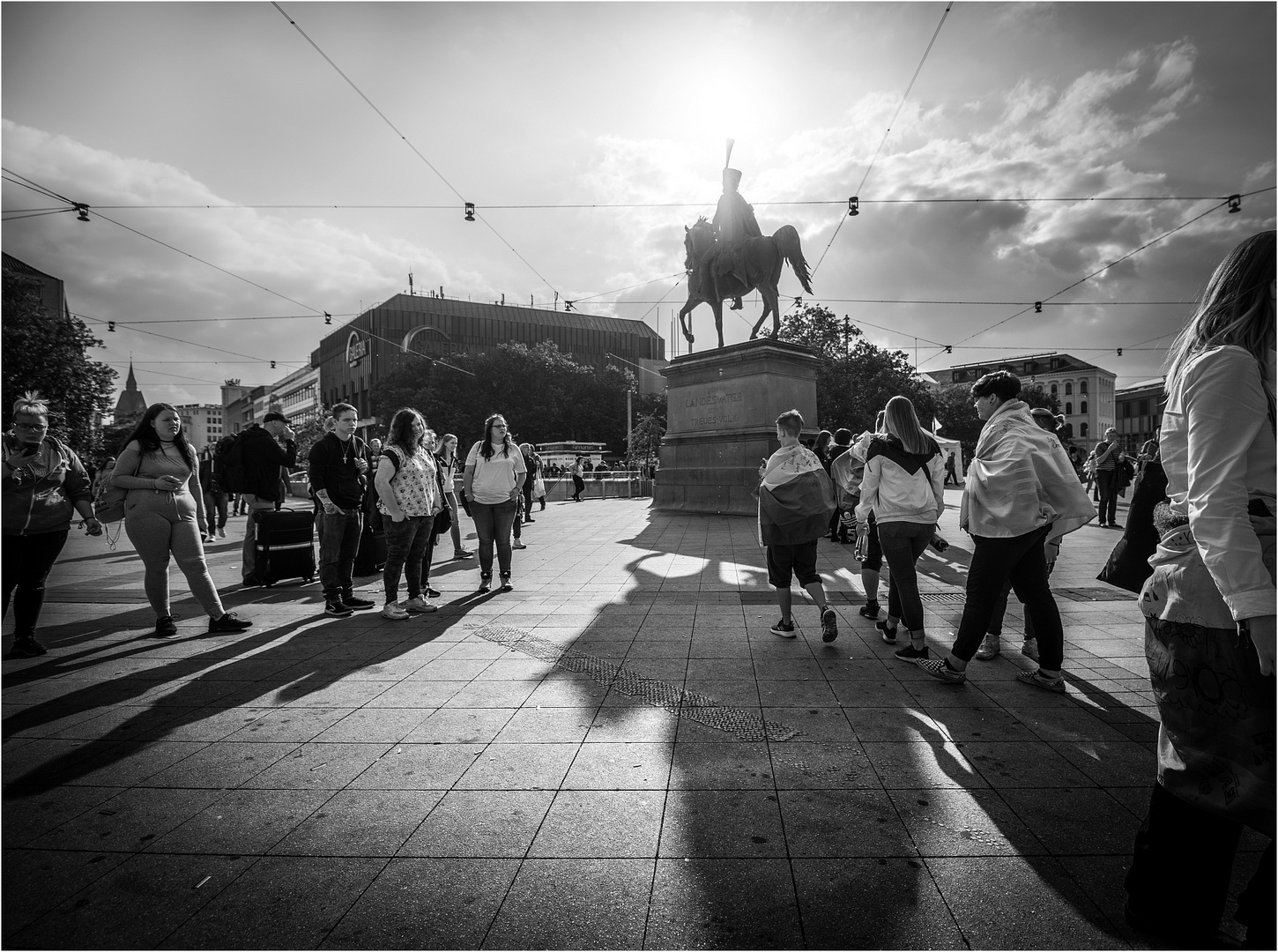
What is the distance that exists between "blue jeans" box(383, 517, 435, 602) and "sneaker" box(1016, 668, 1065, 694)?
490 cm

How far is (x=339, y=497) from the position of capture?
6.68 meters

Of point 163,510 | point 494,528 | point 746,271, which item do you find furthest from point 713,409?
point 163,510

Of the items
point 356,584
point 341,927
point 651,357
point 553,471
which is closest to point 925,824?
point 341,927

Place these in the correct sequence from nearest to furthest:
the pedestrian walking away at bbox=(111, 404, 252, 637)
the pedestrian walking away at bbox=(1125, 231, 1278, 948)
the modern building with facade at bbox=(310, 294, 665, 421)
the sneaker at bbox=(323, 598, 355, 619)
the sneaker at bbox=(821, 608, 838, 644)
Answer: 1. the pedestrian walking away at bbox=(1125, 231, 1278, 948)
2. the sneaker at bbox=(821, 608, 838, 644)
3. the pedestrian walking away at bbox=(111, 404, 252, 637)
4. the sneaker at bbox=(323, 598, 355, 619)
5. the modern building with facade at bbox=(310, 294, 665, 421)

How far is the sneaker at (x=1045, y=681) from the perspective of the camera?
3975mm

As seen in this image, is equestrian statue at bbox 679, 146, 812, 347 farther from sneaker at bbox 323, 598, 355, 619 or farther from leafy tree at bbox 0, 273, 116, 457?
leafy tree at bbox 0, 273, 116, 457

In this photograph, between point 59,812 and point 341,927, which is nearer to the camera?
point 341,927

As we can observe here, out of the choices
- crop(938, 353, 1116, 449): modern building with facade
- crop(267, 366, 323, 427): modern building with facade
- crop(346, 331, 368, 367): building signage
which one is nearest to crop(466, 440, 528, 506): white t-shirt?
crop(346, 331, 368, 367): building signage

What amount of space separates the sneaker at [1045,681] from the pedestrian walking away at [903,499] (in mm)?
720

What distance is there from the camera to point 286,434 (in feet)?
28.4

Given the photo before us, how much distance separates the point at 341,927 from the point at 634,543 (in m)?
9.64

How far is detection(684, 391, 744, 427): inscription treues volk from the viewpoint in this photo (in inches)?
656

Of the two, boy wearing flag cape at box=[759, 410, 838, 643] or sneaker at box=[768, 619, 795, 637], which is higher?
boy wearing flag cape at box=[759, 410, 838, 643]

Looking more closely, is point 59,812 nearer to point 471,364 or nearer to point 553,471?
point 553,471
